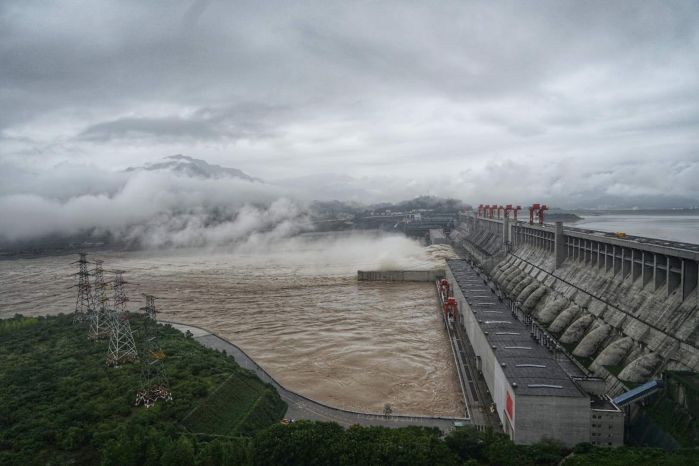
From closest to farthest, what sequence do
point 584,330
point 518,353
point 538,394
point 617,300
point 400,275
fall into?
1. point 538,394
2. point 518,353
3. point 584,330
4. point 617,300
5. point 400,275

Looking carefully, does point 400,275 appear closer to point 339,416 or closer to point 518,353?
point 518,353

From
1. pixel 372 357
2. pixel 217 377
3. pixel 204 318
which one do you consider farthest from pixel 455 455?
pixel 204 318

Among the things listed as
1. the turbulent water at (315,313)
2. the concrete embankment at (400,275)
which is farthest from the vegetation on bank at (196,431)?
the concrete embankment at (400,275)

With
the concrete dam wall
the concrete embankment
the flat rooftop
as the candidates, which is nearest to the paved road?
the flat rooftop

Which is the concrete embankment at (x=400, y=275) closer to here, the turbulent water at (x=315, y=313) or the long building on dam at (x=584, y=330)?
the turbulent water at (x=315, y=313)

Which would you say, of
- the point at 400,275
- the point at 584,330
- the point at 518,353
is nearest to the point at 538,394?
the point at 518,353

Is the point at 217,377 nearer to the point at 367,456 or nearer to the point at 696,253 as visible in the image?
the point at 367,456

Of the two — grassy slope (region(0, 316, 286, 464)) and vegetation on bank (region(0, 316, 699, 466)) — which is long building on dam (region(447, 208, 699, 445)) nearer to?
vegetation on bank (region(0, 316, 699, 466))
